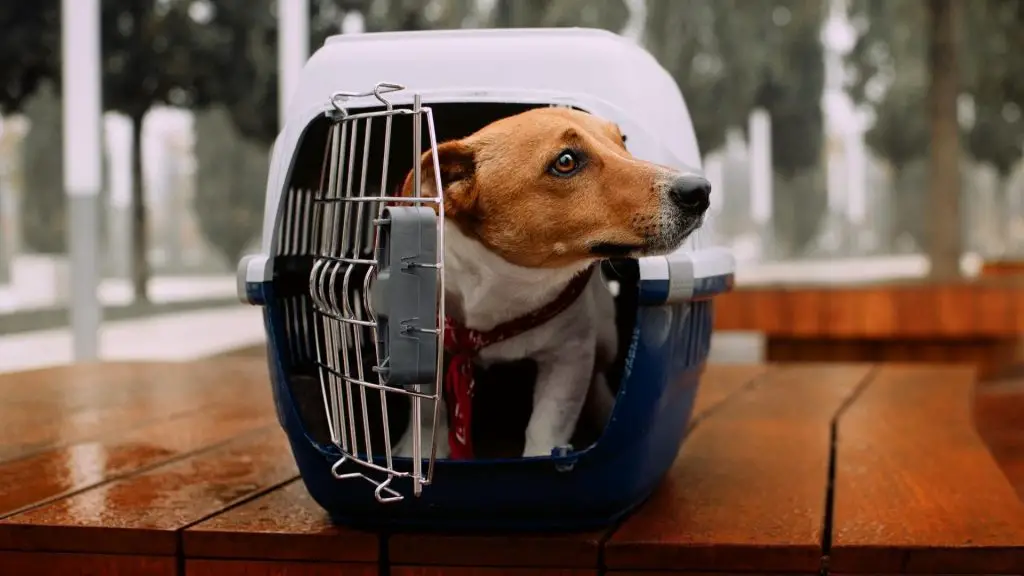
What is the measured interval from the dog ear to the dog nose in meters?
0.19

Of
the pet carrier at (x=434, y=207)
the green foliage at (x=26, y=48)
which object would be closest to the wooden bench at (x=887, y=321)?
the green foliage at (x=26, y=48)

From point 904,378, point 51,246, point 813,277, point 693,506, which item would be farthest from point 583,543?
point 813,277

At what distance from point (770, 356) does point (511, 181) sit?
3107 millimetres

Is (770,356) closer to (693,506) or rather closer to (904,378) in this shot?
(904,378)

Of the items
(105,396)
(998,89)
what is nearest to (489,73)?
(105,396)

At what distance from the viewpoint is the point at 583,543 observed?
1134 mm

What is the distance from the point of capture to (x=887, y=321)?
3.73 m

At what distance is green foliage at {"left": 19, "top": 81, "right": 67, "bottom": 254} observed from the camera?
3.49 metres

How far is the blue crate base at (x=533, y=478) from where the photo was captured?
1.14 meters

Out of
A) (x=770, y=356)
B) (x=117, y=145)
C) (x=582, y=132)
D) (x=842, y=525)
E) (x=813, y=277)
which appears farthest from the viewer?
(x=813, y=277)

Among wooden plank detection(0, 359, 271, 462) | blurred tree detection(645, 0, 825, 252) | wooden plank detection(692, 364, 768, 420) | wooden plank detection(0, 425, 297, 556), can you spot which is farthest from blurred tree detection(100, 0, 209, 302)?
blurred tree detection(645, 0, 825, 252)

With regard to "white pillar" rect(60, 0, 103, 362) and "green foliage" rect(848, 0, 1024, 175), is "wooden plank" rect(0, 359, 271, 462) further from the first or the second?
"green foliage" rect(848, 0, 1024, 175)

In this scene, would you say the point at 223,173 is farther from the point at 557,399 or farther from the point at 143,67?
the point at 557,399

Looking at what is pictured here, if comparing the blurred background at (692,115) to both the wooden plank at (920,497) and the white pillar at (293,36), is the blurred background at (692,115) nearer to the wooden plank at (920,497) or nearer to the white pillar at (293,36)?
the white pillar at (293,36)
